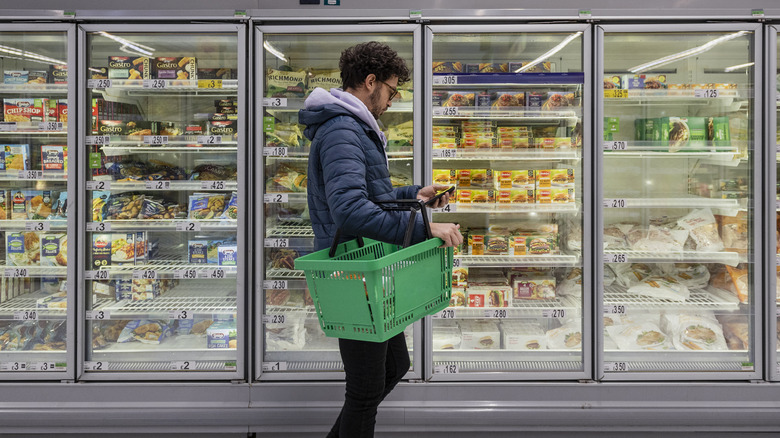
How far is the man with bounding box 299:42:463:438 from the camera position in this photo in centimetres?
152

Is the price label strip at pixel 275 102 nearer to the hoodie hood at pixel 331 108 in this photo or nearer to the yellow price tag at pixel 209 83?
the yellow price tag at pixel 209 83

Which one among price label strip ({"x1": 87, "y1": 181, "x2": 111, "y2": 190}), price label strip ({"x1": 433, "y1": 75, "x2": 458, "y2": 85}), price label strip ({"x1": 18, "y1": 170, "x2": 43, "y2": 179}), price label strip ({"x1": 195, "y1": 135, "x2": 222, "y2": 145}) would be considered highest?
price label strip ({"x1": 433, "y1": 75, "x2": 458, "y2": 85})

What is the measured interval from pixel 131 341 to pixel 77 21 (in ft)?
5.92

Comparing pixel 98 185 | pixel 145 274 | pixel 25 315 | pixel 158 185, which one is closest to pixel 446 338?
pixel 145 274

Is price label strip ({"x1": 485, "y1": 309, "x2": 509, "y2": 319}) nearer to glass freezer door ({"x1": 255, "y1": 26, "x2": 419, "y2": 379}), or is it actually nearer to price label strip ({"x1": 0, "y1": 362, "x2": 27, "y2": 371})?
glass freezer door ({"x1": 255, "y1": 26, "x2": 419, "y2": 379})

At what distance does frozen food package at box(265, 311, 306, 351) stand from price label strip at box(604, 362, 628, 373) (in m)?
1.70

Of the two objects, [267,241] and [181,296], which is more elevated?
[267,241]

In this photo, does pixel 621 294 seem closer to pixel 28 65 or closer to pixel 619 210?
pixel 619 210

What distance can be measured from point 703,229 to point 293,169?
245cm

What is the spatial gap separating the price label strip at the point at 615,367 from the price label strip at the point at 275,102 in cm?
224

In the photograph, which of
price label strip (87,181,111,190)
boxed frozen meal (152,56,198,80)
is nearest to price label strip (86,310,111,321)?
price label strip (87,181,111,190)

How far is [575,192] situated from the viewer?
3.13 m

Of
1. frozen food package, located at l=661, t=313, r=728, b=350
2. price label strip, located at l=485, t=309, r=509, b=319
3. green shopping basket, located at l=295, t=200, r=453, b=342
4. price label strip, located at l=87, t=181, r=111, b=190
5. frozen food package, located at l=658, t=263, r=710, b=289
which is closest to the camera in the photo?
green shopping basket, located at l=295, t=200, r=453, b=342

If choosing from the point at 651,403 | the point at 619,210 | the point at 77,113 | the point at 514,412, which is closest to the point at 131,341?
the point at 77,113
